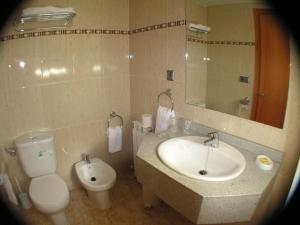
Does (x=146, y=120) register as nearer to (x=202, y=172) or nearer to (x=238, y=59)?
(x=202, y=172)

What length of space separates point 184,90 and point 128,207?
3.86 feet

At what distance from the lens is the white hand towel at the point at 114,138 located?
2151 mm

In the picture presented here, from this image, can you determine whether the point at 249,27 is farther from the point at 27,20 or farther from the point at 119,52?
the point at 27,20

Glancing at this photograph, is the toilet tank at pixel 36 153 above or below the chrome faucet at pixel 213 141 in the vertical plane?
below

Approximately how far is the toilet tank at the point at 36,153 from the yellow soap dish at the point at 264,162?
1.60 metres

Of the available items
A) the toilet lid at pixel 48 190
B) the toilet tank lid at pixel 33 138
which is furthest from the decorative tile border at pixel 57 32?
the toilet lid at pixel 48 190

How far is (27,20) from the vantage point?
5.23ft

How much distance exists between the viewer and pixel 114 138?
218 cm

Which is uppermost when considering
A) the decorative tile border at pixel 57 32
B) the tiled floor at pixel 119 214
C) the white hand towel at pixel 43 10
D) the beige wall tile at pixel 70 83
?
the white hand towel at pixel 43 10

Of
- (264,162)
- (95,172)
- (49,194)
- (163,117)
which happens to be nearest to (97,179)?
(95,172)

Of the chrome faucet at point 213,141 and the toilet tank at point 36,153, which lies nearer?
the chrome faucet at point 213,141

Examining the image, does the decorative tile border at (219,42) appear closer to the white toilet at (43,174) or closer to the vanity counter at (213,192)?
the vanity counter at (213,192)

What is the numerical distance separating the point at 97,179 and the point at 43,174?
1.56ft

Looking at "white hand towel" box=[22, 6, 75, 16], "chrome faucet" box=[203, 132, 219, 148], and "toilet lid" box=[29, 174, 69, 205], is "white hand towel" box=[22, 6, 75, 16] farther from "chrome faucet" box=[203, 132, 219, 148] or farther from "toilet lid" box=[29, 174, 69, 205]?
"chrome faucet" box=[203, 132, 219, 148]
